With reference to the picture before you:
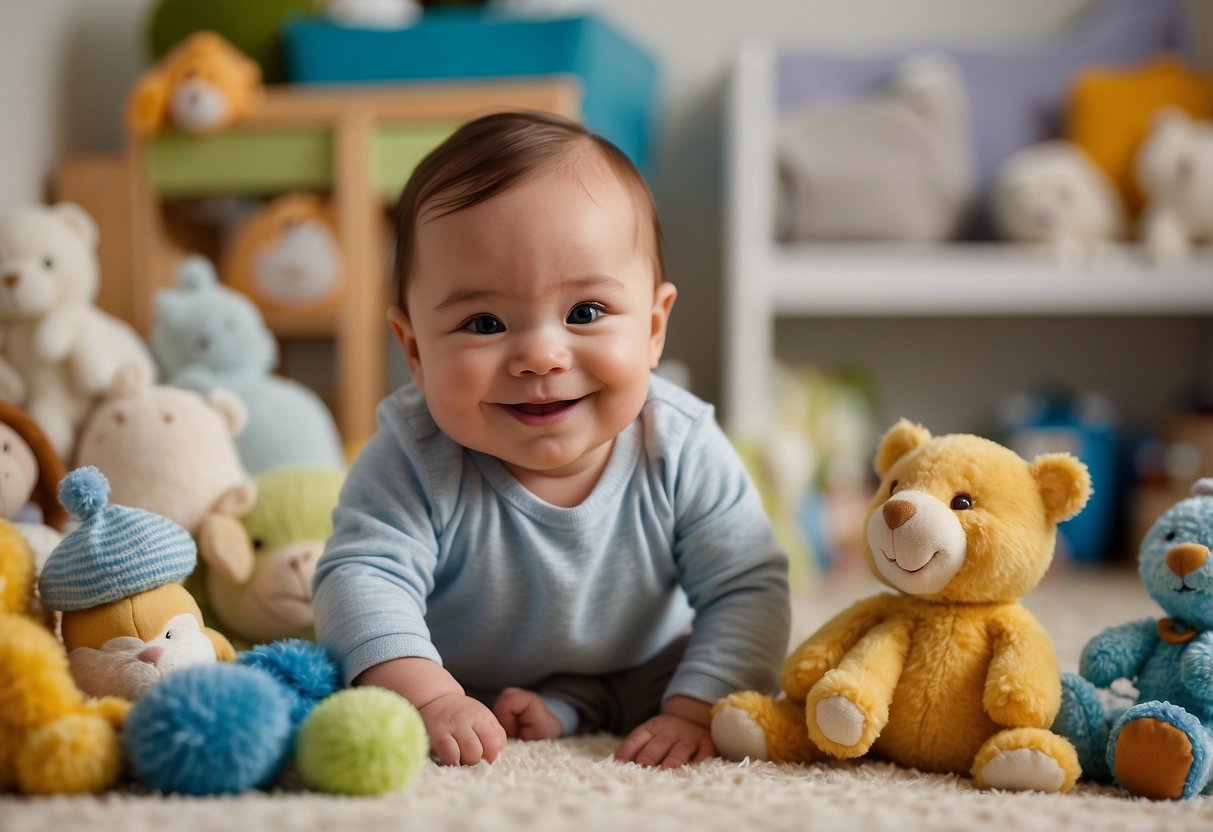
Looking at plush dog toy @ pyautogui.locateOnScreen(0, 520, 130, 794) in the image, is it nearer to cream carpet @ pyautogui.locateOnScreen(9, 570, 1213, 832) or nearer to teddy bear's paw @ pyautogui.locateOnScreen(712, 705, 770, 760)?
cream carpet @ pyautogui.locateOnScreen(9, 570, 1213, 832)

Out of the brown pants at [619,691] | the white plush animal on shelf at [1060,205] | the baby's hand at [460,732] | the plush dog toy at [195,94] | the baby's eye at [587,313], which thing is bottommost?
the brown pants at [619,691]

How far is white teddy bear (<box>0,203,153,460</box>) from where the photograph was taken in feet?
3.65

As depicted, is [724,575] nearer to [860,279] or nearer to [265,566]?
[265,566]

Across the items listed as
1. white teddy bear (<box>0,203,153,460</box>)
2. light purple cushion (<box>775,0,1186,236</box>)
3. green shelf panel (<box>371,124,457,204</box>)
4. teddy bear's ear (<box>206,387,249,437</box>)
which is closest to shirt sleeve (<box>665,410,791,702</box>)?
teddy bear's ear (<box>206,387,249,437</box>)

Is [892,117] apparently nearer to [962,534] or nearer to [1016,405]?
[1016,405]

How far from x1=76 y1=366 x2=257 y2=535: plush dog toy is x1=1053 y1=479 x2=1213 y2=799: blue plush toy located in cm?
67

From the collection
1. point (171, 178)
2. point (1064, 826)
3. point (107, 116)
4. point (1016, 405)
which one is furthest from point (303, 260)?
point (1064, 826)

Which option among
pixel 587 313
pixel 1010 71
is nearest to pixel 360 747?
pixel 587 313

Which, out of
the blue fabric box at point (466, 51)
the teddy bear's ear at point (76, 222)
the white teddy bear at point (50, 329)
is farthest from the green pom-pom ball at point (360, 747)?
the blue fabric box at point (466, 51)

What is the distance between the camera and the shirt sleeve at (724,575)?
2.66 feet

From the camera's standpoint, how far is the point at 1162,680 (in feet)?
2.38

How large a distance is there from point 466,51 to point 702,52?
641 mm

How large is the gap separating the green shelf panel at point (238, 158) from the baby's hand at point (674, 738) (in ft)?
4.51

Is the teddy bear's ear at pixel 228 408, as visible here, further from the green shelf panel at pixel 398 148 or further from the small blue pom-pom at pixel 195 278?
the green shelf panel at pixel 398 148
